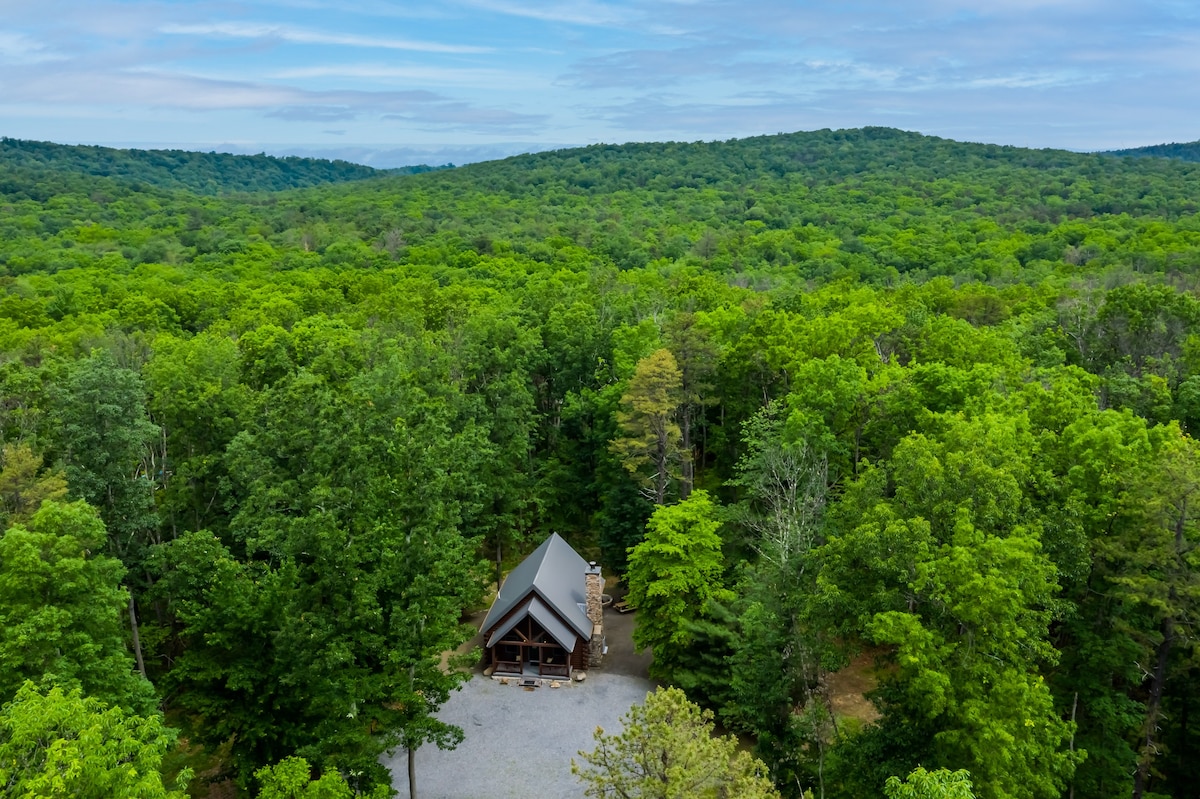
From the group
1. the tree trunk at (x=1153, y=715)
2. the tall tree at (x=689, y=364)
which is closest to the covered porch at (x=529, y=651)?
the tall tree at (x=689, y=364)

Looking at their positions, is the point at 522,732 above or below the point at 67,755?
below

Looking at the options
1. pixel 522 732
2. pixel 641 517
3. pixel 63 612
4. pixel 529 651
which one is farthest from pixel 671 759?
pixel 641 517

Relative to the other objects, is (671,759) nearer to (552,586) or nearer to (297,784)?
(297,784)

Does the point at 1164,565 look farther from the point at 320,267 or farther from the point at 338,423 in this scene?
the point at 320,267

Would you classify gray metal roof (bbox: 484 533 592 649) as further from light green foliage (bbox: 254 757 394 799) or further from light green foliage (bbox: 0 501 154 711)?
light green foliage (bbox: 0 501 154 711)

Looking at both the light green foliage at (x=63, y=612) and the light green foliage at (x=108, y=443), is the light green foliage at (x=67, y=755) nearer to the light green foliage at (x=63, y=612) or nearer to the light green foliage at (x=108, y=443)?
the light green foliage at (x=63, y=612)

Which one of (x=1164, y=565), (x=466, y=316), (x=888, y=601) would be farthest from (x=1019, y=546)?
(x=466, y=316)
